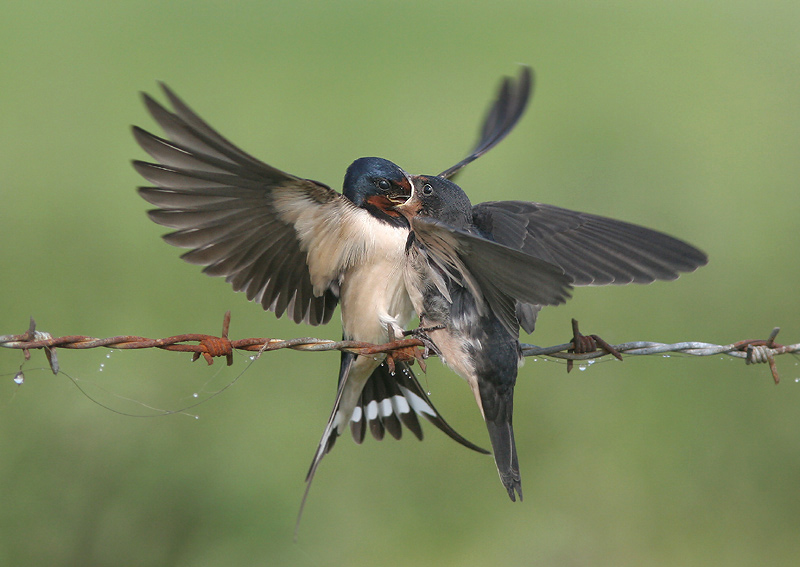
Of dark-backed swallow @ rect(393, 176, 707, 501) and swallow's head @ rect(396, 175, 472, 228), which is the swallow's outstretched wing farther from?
swallow's head @ rect(396, 175, 472, 228)

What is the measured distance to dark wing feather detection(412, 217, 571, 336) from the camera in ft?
8.15

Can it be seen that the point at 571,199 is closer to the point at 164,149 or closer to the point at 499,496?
the point at 499,496

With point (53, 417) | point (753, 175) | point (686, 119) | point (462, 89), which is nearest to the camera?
point (53, 417)

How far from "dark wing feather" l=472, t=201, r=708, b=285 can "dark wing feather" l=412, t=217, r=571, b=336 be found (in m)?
0.38

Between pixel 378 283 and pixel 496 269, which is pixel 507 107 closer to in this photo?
pixel 378 283

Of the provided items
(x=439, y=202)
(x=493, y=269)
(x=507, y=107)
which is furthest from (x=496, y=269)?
(x=507, y=107)

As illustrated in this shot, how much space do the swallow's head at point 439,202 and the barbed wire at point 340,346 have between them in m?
0.48

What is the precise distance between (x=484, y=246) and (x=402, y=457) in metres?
2.56

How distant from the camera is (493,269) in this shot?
8.70 ft

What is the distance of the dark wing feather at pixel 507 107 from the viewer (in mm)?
4836

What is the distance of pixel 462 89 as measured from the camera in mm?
9641

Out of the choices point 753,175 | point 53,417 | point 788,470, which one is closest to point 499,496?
point 788,470

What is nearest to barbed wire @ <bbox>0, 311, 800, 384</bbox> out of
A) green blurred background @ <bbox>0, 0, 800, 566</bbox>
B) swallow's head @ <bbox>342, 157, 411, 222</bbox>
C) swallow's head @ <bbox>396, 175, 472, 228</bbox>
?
swallow's head @ <bbox>396, 175, 472, 228</bbox>

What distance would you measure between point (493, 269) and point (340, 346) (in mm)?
509
